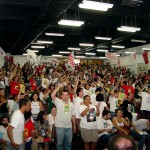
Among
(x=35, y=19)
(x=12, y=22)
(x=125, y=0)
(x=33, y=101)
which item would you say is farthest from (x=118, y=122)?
(x=12, y=22)

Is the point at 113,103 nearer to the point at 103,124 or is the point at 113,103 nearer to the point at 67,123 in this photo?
the point at 103,124

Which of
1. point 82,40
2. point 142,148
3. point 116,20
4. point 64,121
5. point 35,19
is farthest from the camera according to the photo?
point 82,40

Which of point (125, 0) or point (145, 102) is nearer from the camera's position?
point (125, 0)

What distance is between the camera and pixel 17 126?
4492 millimetres

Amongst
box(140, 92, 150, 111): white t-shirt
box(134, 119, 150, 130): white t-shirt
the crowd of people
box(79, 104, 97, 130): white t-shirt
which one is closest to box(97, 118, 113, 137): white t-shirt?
the crowd of people

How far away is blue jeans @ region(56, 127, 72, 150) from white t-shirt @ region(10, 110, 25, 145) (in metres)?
1.32

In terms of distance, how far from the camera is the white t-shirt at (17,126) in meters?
4.45

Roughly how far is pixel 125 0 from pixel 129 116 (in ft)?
12.4

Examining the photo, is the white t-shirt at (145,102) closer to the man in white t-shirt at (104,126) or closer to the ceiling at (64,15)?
the man in white t-shirt at (104,126)

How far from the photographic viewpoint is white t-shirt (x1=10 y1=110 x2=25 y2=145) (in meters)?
4.45

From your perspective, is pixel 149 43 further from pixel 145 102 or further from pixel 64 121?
pixel 64 121

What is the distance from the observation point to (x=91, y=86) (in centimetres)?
944

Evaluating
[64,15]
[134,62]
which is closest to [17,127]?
[64,15]

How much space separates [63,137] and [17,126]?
63.4 inches
